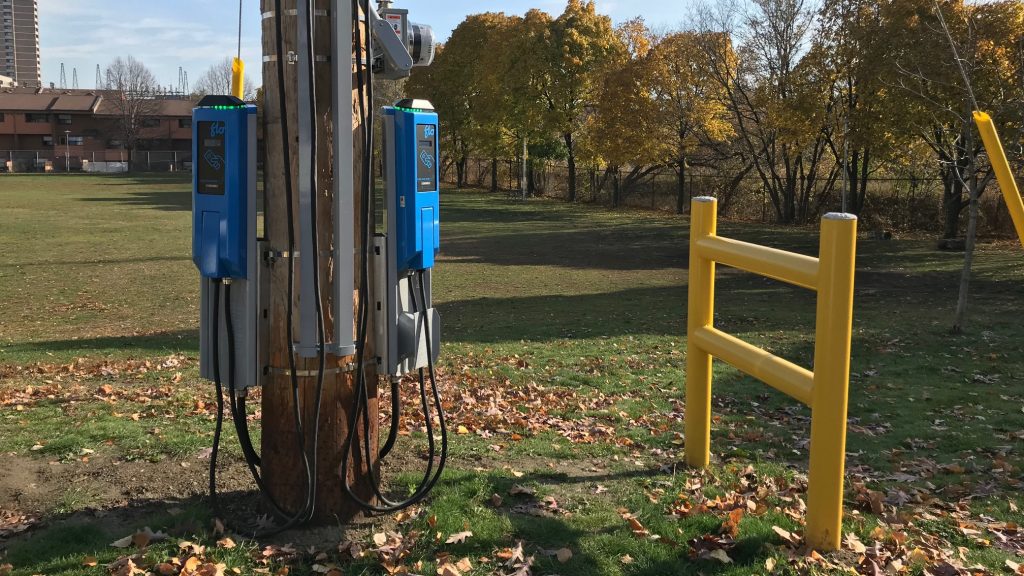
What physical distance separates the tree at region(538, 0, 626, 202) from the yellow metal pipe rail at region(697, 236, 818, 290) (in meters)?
38.5

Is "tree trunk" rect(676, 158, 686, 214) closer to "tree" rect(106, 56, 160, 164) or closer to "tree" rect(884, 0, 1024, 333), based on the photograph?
"tree" rect(884, 0, 1024, 333)

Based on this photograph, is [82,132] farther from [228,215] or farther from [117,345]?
[228,215]

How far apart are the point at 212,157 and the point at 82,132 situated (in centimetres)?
9914

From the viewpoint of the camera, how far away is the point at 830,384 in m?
3.91

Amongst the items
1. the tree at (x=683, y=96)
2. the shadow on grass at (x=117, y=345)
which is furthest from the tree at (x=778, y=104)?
the shadow on grass at (x=117, y=345)

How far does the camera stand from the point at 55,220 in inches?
1236

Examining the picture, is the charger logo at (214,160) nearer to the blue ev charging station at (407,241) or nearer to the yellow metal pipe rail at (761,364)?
the blue ev charging station at (407,241)

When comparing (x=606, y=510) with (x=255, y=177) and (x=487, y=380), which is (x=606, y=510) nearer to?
(x=255, y=177)

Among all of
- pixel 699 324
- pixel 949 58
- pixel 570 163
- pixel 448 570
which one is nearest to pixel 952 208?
pixel 949 58

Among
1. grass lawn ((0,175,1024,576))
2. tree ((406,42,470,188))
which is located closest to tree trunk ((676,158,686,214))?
tree ((406,42,470,188))

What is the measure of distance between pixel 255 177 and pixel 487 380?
523cm

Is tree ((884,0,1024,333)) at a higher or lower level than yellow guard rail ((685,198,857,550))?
higher

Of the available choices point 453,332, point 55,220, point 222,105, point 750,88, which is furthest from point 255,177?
point 750,88

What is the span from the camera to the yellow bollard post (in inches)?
150
